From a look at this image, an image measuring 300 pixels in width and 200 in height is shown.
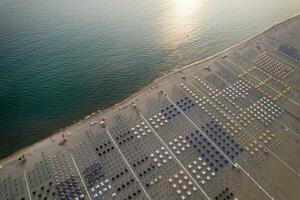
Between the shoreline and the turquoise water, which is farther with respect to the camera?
the turquoise water

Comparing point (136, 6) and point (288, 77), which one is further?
point (136, 6)

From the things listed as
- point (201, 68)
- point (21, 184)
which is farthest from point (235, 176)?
point (21, 184)

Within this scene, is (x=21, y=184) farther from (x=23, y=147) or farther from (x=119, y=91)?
(x=119, y=91)

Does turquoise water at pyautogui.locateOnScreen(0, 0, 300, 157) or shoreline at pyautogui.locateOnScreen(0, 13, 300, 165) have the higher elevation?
turquoise water at pyautogui.locateOnScreen(0, 0, 300, 157)

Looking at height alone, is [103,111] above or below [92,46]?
below

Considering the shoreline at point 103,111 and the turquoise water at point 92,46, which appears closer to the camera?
the shoreline at point 103,111

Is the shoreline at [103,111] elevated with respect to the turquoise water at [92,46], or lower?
lower

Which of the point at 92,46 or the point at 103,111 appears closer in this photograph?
the point at 103,111

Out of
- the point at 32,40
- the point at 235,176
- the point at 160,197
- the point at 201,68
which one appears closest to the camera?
the point at 160,197
